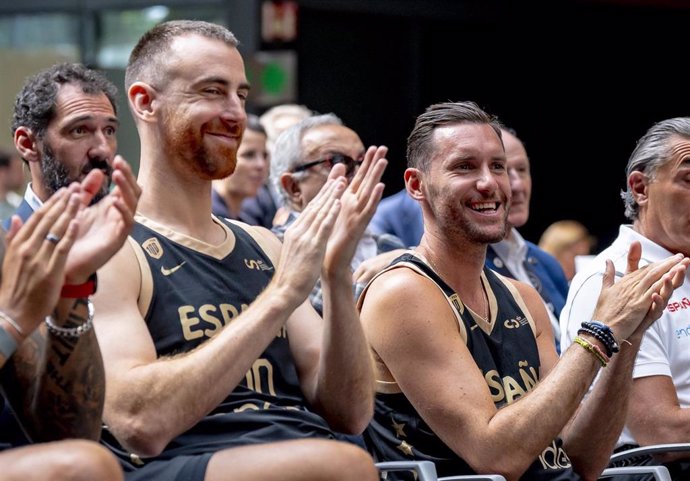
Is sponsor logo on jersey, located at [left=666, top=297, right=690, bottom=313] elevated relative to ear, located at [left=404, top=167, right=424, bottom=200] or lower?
lower

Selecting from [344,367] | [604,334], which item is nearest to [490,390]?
[604,334]

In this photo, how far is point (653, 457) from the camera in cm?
430

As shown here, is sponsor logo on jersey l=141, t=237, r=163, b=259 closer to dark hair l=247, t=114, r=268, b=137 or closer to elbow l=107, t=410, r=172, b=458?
elbow l=107, t=410, r=172, b=458

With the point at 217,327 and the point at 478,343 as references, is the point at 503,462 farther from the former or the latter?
the point at 217,327

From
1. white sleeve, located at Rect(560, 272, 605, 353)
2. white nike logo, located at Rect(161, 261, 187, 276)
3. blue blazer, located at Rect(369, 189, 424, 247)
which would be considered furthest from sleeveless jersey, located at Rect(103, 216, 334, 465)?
blue blazer, located at Rect(369, 189, 424, 247)

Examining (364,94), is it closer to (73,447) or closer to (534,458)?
(534,458)

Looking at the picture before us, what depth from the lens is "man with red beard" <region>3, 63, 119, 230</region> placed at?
447 centimetres

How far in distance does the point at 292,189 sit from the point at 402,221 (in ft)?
2.60

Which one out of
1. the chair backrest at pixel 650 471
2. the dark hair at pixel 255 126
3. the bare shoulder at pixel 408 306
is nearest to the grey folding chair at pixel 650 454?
the chair backrest at pixel 650 471

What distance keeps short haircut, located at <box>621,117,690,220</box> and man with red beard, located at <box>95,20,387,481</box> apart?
5.44 feet

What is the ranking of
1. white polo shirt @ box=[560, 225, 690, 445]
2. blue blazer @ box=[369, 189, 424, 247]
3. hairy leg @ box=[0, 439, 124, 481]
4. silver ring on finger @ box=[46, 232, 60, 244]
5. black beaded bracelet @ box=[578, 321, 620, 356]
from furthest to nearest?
blue blazer @ box=[369, 189, 424, 247] < white polo shirt @ box=[560, 225, 690, 445] < black beaded bracelet @ box=[578, 321, 620, 356] < silver ring on finger @ box=[46, 232, 60, 244] < hairy leg @ box=[0, 439, 124, 481]

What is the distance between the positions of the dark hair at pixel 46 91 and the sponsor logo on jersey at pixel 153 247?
48.7 inches

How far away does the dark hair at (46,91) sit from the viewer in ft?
14.8

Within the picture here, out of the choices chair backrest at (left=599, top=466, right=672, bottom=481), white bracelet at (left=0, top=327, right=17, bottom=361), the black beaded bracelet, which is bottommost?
chair backrest at (left=599, top=466, right=672, bottom=481)
